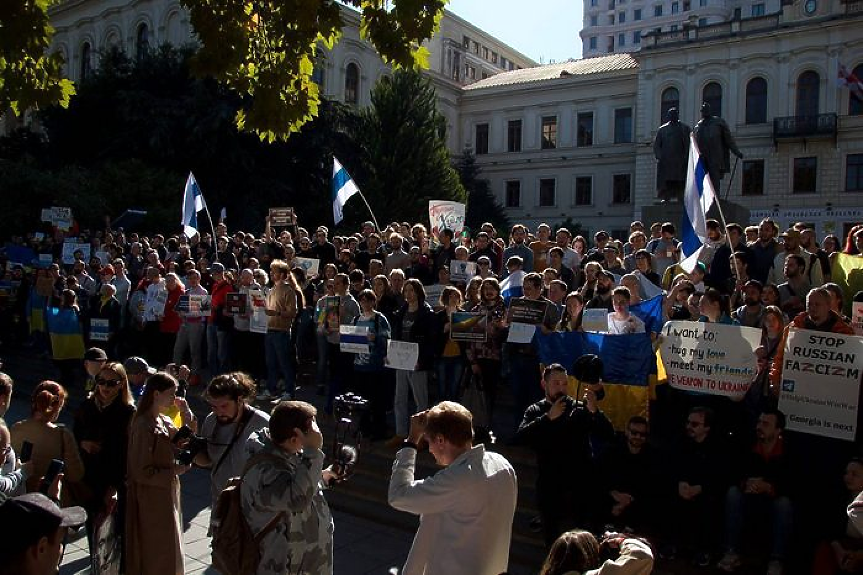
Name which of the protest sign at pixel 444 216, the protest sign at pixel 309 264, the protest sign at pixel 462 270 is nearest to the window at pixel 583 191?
the protest sign at pixel 444 216

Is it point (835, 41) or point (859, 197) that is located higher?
point (835, 41)

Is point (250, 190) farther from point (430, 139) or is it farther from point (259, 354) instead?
point (259, 354)

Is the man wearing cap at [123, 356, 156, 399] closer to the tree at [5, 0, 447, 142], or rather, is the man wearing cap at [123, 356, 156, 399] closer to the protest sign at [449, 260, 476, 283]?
the tree at [5, 0, 447, 142]

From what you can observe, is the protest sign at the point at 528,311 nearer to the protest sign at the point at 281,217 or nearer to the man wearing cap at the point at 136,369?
the man wearing cap at the point at 136,369

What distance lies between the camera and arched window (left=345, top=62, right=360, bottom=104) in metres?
51.5

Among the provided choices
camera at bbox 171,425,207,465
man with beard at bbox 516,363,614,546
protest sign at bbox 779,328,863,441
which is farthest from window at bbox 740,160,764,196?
camera at bbox 171,425,207,465

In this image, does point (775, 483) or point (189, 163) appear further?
point (189, 163)

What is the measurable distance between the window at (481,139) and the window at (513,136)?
2.04 m

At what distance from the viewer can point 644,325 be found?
8484mm

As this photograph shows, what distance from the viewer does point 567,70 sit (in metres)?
58.0

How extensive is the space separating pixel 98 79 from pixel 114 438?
3553 cm

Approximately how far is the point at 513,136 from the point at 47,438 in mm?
55803

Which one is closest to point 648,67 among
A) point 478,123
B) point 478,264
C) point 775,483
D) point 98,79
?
point 478,123

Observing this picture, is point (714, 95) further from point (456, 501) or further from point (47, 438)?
point (456, 501)
